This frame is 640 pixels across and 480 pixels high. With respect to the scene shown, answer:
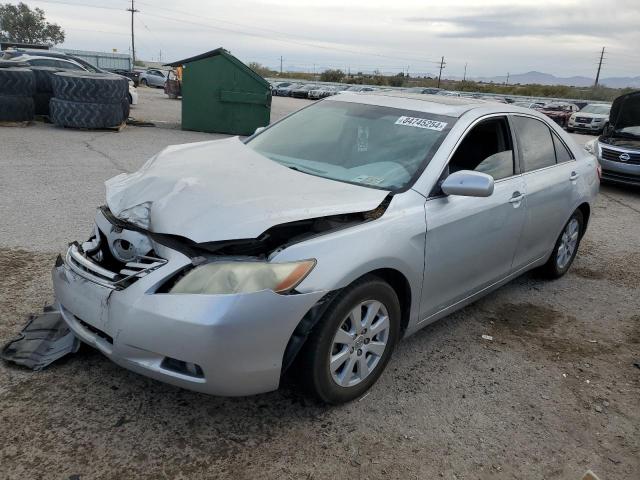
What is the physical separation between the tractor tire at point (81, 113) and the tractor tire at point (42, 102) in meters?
0.82

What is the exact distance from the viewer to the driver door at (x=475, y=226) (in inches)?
129

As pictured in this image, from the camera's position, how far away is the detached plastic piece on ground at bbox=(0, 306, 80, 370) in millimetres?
3025

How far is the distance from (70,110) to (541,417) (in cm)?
1181

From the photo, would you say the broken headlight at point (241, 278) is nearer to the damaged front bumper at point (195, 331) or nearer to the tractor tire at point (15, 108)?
the damaged front bumper at point (195, 331)

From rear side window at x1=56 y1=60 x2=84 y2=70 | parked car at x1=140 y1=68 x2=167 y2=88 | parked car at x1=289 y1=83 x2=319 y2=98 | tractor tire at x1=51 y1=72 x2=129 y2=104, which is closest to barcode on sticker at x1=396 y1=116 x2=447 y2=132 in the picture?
tractor tire at x1=51 y1=72 x2=129 y2=104

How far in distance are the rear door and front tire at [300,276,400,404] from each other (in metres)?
1.65

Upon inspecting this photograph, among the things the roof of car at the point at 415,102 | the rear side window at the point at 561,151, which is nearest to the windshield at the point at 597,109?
the rear side window at the point at 561,151

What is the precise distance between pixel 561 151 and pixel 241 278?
11.7ft

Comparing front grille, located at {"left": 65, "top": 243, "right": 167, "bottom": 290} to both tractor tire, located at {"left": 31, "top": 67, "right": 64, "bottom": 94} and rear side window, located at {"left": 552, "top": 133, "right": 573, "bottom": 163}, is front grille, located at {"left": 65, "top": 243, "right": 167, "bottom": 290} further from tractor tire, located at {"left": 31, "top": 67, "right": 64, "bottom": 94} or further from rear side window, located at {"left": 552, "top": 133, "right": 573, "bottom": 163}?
tractor tire, located at {"left": 31, "top": 67, "right": 64, "bottom": 94}

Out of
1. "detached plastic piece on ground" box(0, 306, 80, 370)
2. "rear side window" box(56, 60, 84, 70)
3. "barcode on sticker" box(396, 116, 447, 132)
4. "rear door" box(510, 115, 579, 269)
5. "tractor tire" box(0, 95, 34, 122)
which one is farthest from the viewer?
"rear side window" box(56, 60, 84, 70)

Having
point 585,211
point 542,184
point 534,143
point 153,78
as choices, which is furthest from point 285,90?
point 542,184

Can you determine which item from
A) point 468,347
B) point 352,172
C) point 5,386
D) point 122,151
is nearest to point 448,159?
point 352,172

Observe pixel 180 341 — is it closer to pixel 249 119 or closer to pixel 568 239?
pixel 568 239

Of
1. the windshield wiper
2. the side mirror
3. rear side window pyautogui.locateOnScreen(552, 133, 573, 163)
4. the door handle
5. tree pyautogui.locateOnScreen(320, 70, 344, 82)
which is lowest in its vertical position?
the door handle
